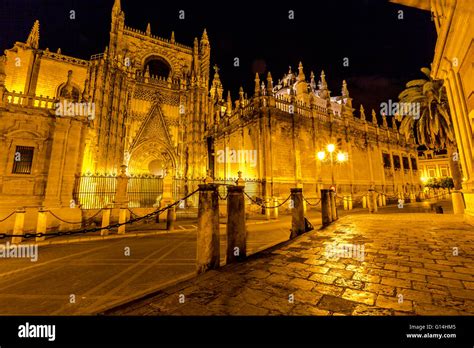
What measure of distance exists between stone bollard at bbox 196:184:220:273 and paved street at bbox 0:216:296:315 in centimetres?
36

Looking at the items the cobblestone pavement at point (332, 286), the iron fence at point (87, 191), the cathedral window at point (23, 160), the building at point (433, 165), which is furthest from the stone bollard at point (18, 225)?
Answer: the building at point (433, 165)

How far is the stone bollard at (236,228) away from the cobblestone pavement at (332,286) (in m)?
0.35

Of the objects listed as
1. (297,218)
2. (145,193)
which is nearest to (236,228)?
(297,218)

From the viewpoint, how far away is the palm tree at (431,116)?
1172 cm

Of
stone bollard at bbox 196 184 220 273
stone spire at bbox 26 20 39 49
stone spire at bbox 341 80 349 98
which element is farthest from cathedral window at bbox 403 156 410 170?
stone spire at bbox 26 20 39 49

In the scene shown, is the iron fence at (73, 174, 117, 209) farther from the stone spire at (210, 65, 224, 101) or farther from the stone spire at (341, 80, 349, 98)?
the stone spire at (341, 80, 349, 98)

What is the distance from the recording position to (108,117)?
20.6 metres

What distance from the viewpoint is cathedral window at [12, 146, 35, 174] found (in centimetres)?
898

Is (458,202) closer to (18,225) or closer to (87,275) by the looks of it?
(87,275)

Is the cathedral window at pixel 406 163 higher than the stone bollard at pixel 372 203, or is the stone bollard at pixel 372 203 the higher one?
the cathedral window at pixel 406 163

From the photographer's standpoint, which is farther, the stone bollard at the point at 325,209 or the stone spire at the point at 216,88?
the stone spire at the point at 216,88

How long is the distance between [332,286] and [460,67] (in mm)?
8729

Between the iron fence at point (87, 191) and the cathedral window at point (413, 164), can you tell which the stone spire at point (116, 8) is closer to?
the iron fence at point (87, 191)

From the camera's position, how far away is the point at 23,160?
912cm
